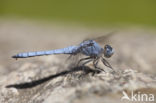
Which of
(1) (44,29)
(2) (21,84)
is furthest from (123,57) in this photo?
(1) (44,29)

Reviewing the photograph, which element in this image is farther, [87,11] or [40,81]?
[87,11]

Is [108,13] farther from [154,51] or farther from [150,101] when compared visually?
[150,101]

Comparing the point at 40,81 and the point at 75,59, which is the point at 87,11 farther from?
the point at 40,81

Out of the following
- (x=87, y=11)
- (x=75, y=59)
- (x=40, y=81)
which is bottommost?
(x=40, y=81)

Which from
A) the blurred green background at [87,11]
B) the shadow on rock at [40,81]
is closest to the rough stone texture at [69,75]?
the shadow on rock at [40,81]

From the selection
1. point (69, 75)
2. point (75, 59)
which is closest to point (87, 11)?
point (75, 59)

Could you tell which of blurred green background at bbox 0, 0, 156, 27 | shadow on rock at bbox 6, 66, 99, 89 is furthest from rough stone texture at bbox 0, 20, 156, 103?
blurred green background at bbox 0, 0, 156, 27
